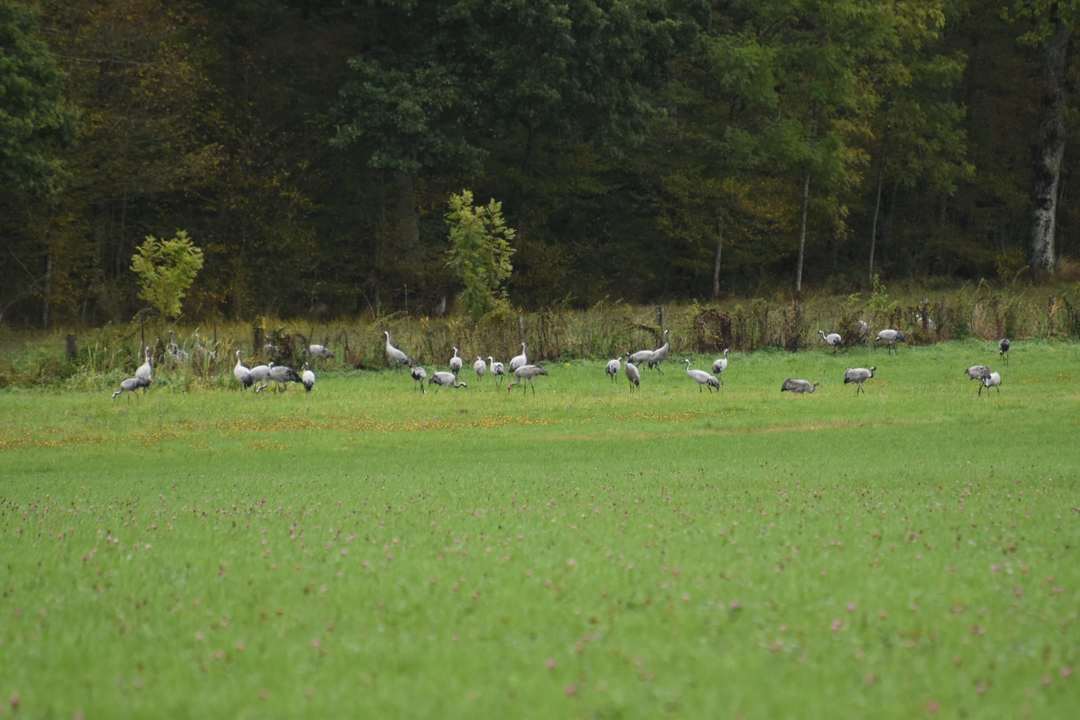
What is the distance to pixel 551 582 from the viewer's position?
989cm

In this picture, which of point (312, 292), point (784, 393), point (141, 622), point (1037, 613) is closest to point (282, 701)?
point (141, 622)

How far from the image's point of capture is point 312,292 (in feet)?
175

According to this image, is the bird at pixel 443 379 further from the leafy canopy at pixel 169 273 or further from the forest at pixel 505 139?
the forest at pixel 505 139

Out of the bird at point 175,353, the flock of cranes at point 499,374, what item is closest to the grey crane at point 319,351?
the flock of cranes at point 499,374

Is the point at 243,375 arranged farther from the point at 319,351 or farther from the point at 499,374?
the point at 499,374

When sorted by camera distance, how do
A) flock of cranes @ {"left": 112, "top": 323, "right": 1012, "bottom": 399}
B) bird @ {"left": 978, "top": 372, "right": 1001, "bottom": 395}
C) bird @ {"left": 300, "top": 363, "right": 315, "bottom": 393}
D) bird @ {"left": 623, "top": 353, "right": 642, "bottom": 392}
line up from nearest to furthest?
bird @ {"left": 978, "top": 372, "right": 1001, "bottom": 395}
flock of cranes @ {"left": 112, "top": 323, "right": 1012, "bottom": 399}
bird @ {"left": 300, "top": 363, "right": 315, "bottom": 393}
bird @ {"left": 623, "top": 353, "right": 642, "bottom": 392}

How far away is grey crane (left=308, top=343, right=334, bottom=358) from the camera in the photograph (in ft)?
122

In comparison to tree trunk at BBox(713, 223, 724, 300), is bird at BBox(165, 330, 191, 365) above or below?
below

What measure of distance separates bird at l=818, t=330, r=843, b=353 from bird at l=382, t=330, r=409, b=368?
12.4 meters

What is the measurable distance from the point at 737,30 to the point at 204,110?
78.2 ft

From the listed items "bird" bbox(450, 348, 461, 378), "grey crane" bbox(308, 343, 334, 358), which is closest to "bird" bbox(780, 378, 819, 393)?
"bird" bbox(450, 348, 461, 378)

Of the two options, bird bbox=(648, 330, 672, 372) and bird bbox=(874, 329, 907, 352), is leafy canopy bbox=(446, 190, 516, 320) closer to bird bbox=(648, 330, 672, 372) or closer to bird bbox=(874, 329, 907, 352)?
bird bbox=(648, 330, 672, 372)

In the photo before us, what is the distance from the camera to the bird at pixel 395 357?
120ft

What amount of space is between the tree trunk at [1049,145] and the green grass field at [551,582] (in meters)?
37.1
